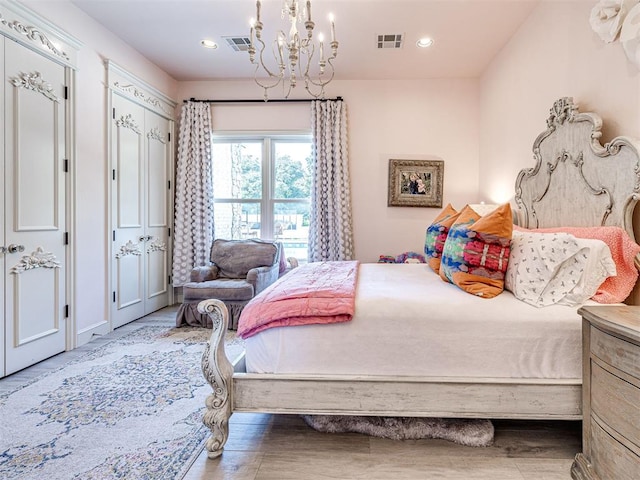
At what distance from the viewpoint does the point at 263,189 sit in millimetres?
4570

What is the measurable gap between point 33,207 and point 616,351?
357 cm

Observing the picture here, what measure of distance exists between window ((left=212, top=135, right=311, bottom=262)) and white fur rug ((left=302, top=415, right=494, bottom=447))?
9.66 ft

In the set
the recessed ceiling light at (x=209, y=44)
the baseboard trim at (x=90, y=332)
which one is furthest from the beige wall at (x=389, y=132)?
the baseboard trim at (x=90, y=332)

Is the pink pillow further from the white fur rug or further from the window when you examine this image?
the window

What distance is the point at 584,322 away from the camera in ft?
4.63

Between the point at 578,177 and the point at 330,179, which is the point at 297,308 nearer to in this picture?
the point at 578,177

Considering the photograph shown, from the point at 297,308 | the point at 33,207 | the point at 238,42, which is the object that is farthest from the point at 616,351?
the point at 238,42

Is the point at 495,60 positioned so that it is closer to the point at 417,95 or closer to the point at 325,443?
the point at 417,95

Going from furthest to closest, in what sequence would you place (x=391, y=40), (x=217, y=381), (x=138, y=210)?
1. (x=138, y=210)
2. (x=391, y=40)
3. (x=217, y=381)

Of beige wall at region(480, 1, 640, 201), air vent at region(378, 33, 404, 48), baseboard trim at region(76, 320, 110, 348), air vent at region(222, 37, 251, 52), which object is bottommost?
baseboard trim at region(76, 320, 110, 348)

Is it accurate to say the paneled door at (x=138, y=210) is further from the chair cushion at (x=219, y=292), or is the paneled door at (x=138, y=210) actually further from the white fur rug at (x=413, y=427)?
the white fur rug at (x=413, y=427)

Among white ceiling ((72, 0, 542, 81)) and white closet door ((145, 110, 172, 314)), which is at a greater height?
white ceiling ((72, 0, 542, 81))

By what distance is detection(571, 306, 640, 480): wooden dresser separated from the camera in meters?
1.15

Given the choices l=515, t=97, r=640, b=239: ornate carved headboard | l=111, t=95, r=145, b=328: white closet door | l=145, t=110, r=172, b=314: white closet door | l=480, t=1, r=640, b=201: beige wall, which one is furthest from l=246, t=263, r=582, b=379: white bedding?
l=145, t=110, r=172, b=314: white closet door
